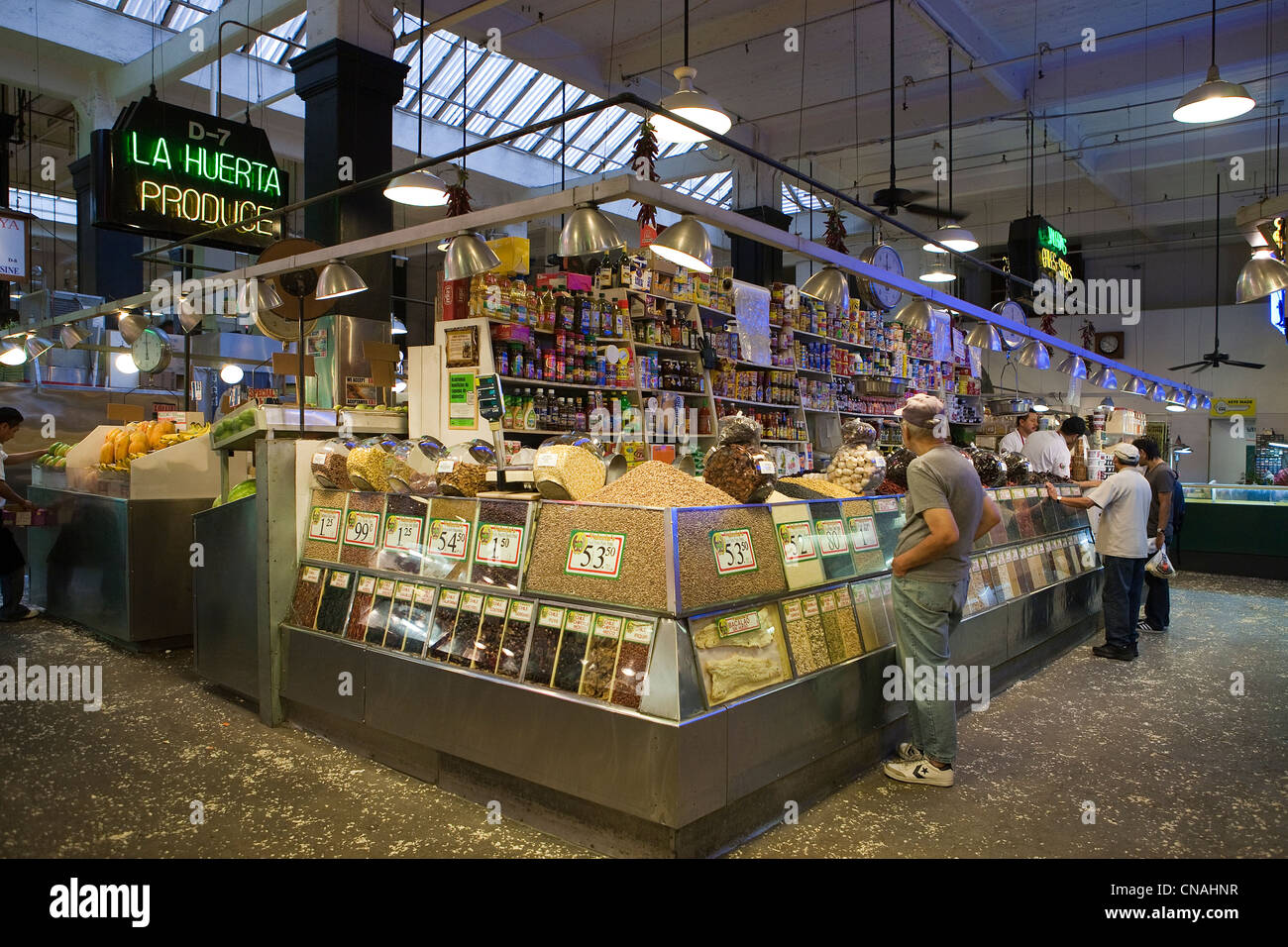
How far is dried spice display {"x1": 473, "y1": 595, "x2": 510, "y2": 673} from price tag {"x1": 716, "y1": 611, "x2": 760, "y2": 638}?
0.87m

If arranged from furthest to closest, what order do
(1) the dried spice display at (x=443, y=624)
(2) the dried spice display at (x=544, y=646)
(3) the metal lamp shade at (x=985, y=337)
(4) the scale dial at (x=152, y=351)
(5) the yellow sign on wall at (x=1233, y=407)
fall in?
(5) the yellow sign on wall at (x=1233, y=407), (4) the scale dial at (x=152, y=351), (3) the metal lamp shade at (x=985, y=337), (1) the dried spice display at (x=443, y=624), (2) the dried spice display at (x=544, y=646)

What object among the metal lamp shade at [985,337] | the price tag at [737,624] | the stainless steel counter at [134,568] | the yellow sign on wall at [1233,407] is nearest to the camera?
the price tag at [737,624]

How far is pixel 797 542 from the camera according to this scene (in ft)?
11.4

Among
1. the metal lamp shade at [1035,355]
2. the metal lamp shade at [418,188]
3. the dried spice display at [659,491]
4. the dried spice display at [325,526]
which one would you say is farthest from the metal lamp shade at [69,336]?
the metal lamp shade at [1035,355]

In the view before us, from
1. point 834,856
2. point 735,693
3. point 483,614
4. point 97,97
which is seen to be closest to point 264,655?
point 483,614

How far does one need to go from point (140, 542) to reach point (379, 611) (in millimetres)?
2913

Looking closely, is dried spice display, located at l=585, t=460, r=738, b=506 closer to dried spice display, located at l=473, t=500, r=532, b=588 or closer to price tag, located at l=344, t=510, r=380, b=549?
dried spice display, located at l=473, t=500, r=532, b=588

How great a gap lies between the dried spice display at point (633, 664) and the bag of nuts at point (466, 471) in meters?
1.15

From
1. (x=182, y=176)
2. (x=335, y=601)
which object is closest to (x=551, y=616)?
(x=335, y=601)

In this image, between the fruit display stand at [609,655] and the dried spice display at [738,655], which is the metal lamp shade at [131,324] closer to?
the fruit display stand at [609,655]

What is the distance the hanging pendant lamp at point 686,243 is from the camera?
4047mm

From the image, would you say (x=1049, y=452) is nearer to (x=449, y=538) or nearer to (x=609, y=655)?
(x=449, y=538)

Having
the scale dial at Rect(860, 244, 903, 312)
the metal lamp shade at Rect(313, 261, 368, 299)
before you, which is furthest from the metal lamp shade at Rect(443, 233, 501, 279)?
the scale dial at Rect(860, 244, 903, 312)
